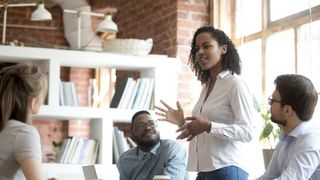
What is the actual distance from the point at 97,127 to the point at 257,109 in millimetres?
1424

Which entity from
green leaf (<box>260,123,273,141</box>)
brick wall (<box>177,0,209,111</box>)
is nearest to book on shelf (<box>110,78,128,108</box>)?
brick wall (<box>177,0,209,111</box>)

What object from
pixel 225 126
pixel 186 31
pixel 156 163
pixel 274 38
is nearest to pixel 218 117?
pixel 225 126

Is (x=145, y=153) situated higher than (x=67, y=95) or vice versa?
(x=67, y=95)

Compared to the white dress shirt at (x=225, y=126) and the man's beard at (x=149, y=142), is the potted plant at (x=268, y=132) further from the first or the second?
the white dress shirt at (x=225, y=126)

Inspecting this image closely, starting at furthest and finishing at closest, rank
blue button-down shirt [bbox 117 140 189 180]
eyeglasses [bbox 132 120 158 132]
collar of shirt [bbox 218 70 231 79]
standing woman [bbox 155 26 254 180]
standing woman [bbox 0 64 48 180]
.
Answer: eyeglasses [bbox 132 120 158 132] → blue button-down shirt [bbox 117 140 189 180] → collar of shirt [bbox 218 70 231 79] → standing woman [bbox 155 26 254 180] → standing woman [bbox 0 64 48 180]

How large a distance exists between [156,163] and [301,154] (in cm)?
165

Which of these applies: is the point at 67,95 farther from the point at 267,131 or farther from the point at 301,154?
the point at 301,154

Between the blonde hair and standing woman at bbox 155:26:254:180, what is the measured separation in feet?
2.33

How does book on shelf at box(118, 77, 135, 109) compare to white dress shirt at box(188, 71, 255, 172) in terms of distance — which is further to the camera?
book on shelf at box(118, 77, 135, 109)

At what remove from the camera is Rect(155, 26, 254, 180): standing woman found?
7.95 feet

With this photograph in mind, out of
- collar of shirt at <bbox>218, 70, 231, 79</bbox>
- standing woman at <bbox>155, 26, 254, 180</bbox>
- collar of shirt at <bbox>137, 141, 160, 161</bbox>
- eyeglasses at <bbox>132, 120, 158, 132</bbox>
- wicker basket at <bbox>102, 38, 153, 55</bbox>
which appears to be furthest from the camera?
wicker basket at <bbox>102, 38, 153, 55</bbox>

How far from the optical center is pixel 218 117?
2.53 m

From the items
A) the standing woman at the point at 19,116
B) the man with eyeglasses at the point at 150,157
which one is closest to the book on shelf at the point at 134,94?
the man with eyeglasses at the point at 150,157

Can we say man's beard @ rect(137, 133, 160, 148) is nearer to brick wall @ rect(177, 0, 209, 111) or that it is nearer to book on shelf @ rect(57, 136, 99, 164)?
book on shelf @ rect(57, 136, 99, 164)
